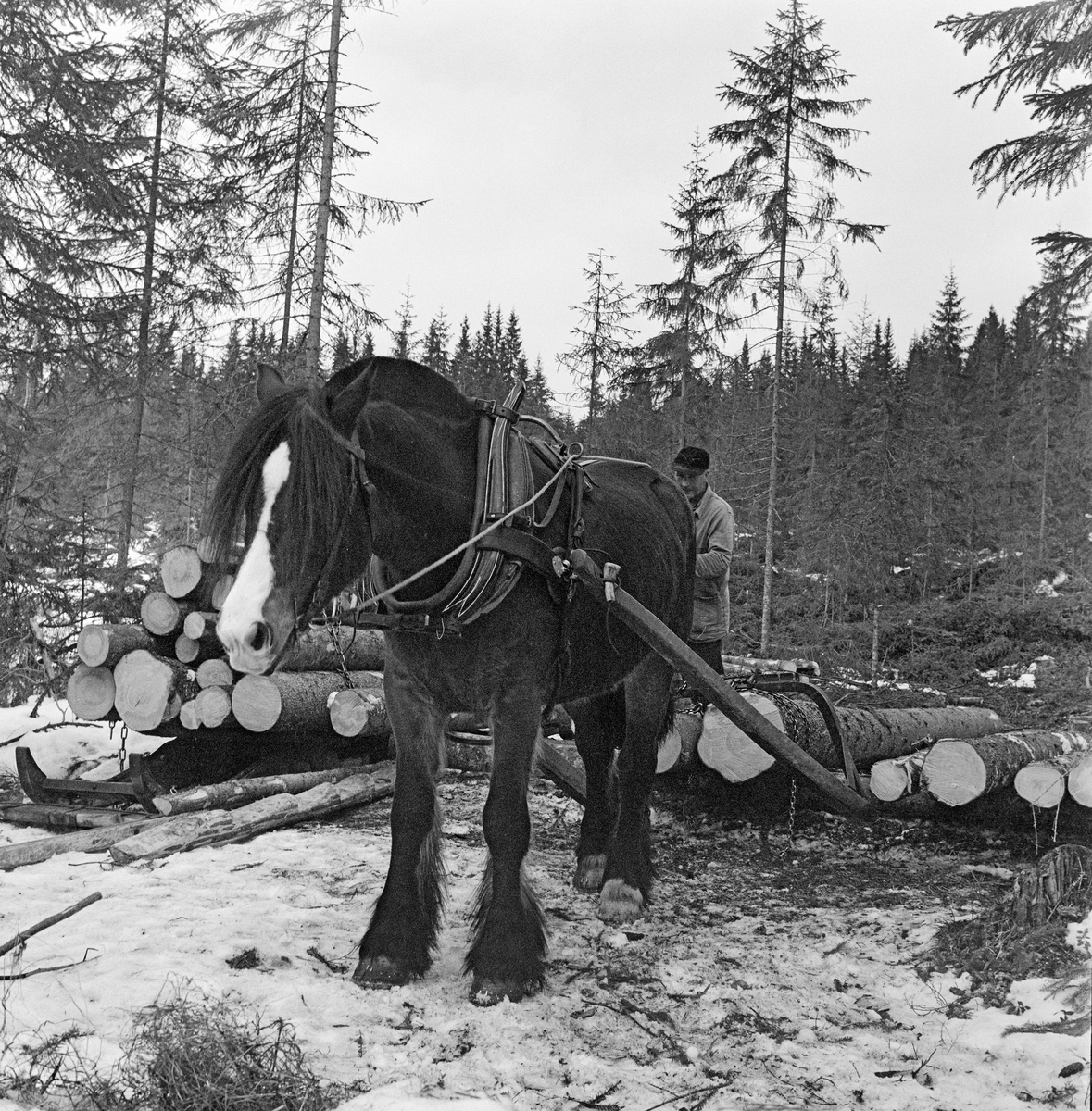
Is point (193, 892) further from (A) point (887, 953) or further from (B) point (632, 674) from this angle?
(A) point (887, 953)

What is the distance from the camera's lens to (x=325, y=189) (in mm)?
11562

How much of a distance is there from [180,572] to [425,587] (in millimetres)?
3653

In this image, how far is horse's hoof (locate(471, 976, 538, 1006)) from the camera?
9.91 ft

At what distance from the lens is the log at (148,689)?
5.90m

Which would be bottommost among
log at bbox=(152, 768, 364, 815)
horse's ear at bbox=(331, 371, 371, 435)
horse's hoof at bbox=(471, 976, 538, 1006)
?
horse's hoof at bbox=(471, 976, 538, 1006)

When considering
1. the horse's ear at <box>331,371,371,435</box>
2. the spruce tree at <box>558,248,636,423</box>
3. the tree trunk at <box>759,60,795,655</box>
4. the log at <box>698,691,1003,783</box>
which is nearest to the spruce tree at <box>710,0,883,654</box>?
the tree trunk at <box>759,60,795,655</box>

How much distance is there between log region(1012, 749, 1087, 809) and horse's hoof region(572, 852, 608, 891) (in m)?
2.17

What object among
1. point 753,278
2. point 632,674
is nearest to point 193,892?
point 632,674

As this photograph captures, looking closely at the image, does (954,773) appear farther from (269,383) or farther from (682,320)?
(682,320)

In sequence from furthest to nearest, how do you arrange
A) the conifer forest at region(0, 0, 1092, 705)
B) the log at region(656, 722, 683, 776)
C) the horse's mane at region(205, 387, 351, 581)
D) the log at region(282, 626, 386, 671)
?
the conifer forest at region(0, 0, 1092, 705) → the log at region(282, 626, 386, 671) → the log at region(656, 722, 683, 776) → the horse's mane at region(205, 387, 351, 581)

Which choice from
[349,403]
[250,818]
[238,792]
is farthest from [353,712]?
[349,403]

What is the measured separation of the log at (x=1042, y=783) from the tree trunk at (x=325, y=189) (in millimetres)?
9508

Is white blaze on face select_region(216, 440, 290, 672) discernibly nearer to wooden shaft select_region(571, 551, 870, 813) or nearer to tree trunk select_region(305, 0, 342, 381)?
wooden shaft select_region(571, 551, 870, 813)

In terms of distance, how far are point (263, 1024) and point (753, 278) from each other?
54.3 ft
